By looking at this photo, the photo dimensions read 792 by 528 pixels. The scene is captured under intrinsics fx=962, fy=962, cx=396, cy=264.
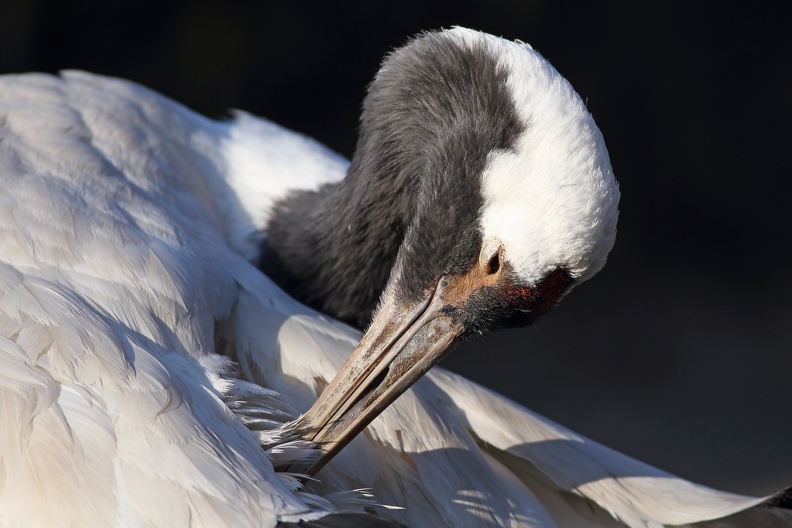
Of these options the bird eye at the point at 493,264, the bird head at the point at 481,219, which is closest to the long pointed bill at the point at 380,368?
the bird head at the point at 481,219

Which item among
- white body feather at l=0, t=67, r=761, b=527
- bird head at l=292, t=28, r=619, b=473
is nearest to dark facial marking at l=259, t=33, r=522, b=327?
bird head at l=292, t=28, r=619, b=473

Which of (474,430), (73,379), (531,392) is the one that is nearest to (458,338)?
(474,430)

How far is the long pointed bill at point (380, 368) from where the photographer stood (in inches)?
79.1

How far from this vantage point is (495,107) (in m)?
2.29

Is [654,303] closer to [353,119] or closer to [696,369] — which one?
[696,369]

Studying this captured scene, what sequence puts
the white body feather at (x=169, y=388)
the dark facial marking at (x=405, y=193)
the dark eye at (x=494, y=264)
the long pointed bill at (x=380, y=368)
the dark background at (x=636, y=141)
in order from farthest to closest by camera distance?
the dark background at (x=636, y=141)
the dark facial marking at (x=405, y=193)
the dark eye at (x=494, y=264)
the long pointed bill at (x=380, y=368)
the white body feather at (x=169, y=388)

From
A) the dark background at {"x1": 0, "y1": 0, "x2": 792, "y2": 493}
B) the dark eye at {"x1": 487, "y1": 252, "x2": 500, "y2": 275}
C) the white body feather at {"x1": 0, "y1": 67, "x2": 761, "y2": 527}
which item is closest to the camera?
the white body feather at {"x1": 0, "y1": 67, "x2": 761, "y2": 527}

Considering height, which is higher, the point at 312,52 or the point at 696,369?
the point at 312,52

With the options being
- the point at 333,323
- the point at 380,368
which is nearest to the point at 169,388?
the point at 380,368

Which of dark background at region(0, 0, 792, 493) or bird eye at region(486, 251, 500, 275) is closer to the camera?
bird eye at region(486, 251, 500, 275)

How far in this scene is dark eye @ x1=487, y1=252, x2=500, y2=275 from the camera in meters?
2.14

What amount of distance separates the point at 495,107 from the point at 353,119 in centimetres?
346

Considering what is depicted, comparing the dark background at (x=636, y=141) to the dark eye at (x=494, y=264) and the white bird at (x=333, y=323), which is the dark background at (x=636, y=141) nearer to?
the white bird at (x=333, y=323)

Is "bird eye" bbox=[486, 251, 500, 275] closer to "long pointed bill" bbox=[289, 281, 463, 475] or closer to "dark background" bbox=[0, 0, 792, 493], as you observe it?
"long pointed bill" bbox=[289, 281, 463, 475]
